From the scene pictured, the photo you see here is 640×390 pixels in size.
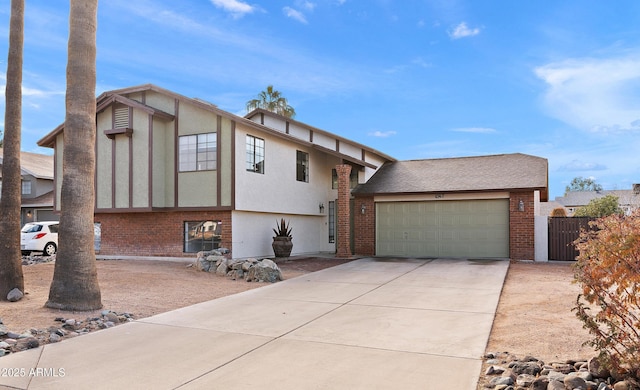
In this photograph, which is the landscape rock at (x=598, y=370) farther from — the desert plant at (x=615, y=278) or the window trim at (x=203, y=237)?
the window trim at (x=203, y=237)

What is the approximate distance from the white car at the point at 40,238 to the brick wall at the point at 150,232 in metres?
3.35

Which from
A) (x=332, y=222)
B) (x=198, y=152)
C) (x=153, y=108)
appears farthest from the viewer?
(x=332, y=222)

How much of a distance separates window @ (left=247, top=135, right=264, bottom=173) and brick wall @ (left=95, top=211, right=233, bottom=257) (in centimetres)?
202

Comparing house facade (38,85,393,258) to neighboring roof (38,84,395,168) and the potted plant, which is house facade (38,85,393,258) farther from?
the potted plant

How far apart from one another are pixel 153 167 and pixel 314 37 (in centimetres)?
954

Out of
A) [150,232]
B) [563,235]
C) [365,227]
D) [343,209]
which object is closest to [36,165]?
[150,232]

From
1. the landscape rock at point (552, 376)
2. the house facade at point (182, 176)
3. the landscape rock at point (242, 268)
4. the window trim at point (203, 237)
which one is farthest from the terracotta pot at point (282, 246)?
the landscape rock at point (552, 376)

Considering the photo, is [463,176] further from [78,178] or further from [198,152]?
[78,178]

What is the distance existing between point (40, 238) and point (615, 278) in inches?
876

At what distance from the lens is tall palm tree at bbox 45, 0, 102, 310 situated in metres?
8.21

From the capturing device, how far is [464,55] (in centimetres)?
2127

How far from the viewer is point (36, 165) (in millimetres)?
33062

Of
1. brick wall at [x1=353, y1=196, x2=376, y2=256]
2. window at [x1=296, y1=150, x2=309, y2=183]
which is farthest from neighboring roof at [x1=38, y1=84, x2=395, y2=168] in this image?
brick wall at [x1=353, y1=196, x2=376, y2=256]

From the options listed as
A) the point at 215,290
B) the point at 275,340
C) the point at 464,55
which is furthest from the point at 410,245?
the point at 275,340
